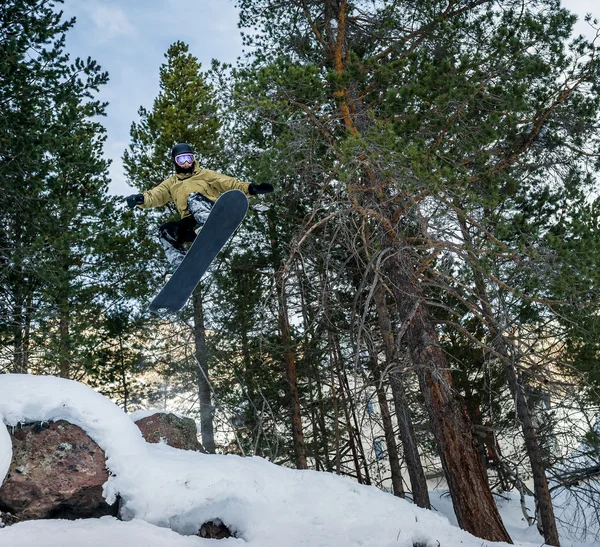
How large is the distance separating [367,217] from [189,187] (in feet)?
6.79

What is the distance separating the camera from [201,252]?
5480mm

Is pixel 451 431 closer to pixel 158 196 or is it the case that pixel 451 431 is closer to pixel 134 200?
pixel 158 196

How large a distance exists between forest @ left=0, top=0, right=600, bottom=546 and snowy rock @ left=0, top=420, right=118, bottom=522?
48.8 inches

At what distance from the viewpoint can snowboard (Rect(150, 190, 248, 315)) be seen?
531cm

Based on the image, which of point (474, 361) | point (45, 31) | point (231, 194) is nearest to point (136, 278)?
point (45, 31)

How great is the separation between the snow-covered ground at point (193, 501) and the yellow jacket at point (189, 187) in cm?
196

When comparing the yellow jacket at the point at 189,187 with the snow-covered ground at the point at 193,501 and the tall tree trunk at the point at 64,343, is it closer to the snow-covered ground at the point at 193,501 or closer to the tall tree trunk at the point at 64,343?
the snow-covered ground at the point at 193,501

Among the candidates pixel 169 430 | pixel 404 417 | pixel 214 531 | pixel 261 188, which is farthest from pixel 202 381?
pixel 214 531

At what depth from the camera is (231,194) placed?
520cm

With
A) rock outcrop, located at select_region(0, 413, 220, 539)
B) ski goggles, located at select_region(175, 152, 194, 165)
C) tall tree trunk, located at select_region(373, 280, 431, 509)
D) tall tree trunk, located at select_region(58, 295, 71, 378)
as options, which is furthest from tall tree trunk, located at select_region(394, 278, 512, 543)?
tall tree trunk, located at select_region(58, 295, 71, 378)

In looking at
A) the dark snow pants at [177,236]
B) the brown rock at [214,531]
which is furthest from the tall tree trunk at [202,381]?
the brown rock at [214,531]

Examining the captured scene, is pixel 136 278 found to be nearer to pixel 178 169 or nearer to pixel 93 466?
pixel 178 169

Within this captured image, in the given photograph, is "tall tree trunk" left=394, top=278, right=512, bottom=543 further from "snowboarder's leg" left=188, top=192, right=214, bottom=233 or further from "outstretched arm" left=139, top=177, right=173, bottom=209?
"outstretched arm" left=139, top=177, right=173, bottom=209

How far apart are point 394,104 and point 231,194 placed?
233 centimetres
